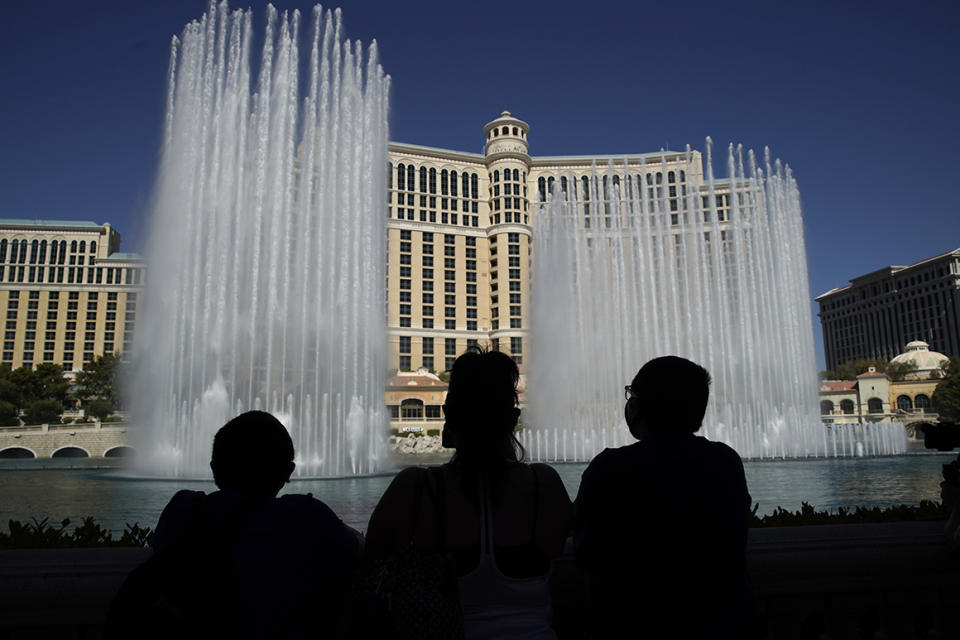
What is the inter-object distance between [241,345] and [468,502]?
19949 mm

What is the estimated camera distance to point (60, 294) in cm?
8569

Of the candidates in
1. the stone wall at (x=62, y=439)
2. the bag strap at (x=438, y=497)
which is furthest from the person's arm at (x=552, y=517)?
the stone wall at (x=62, y=439)


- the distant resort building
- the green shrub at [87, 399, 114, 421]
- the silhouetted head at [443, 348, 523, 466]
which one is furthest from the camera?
the distant resort building

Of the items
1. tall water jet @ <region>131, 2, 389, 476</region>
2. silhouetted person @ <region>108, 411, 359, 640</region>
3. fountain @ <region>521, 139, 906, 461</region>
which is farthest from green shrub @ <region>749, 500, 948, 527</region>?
fountain @ <region>521, 139, 906, 461</region>

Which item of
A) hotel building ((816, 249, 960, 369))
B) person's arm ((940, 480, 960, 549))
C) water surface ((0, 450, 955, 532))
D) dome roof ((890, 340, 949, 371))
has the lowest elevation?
water surface ((0, 450, 955, 532))

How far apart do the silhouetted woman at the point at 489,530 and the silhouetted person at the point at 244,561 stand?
21cm

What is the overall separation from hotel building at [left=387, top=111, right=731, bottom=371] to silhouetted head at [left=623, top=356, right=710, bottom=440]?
73559 mm

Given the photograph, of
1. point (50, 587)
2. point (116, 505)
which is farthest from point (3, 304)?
point (50, 587)

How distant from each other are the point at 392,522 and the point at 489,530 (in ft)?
0.93

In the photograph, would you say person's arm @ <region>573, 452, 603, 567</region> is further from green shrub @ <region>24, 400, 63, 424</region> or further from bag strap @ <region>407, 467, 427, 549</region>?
green shrub @ <region>24, 400, 63, 424</region>

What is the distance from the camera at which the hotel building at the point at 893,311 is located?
302ft

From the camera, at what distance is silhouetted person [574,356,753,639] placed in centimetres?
200

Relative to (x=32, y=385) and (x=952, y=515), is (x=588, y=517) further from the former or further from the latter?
(x=32, y=385)

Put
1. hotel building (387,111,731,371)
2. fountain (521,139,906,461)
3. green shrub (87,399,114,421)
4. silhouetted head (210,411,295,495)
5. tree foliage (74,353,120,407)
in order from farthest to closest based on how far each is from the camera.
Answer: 1. hotel building (387,111,731,371)
2. tree foliage (74,353,120,407)
3. green shrub (87,399,114,421)
4. fountain (521,139,906,461)
5. silhouetted head (210,411,295,495)
